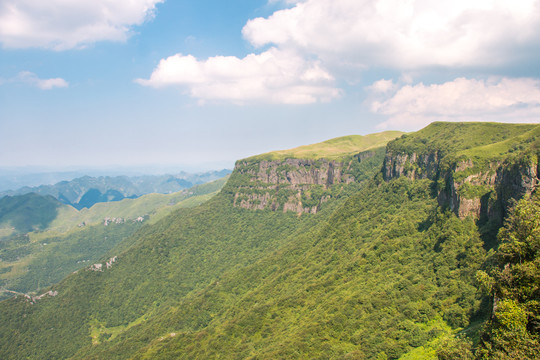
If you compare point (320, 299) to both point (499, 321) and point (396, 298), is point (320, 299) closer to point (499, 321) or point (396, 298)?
point (396, 298)

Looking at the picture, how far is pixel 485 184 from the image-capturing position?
89562 millimetres

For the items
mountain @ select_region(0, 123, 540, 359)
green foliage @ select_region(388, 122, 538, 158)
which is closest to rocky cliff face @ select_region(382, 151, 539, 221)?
mountain @ select_region(0, 123, 540, 359)

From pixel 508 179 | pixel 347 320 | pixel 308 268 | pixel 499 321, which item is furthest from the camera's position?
pixel 308 268

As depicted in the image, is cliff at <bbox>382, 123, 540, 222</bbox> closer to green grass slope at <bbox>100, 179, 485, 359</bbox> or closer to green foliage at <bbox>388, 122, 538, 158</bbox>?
green foliage at <bbox>388, 122, 538, 158</bbox>

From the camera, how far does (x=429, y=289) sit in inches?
3302

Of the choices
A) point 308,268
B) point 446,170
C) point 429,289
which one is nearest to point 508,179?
point 446,170

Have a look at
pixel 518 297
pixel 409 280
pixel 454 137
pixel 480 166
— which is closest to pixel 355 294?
pixel 409 280

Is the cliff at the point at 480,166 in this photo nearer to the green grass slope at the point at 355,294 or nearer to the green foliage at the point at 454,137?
the green foliage at the point at 454,137

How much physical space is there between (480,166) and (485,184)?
18.4 feet

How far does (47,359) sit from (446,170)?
9670 inches

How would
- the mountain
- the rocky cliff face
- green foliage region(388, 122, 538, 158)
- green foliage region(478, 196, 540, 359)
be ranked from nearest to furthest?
green foliage region(478, 196, 540, 359), the mountain, the rocky cliff face, green foliage region(388, 122, 538, 158)

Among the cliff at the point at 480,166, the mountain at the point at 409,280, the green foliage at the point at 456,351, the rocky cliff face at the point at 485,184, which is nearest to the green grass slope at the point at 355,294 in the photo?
the mountain at the point at 409,280

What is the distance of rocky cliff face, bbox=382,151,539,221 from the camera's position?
72188 millimetres

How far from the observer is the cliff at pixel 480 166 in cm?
7506
